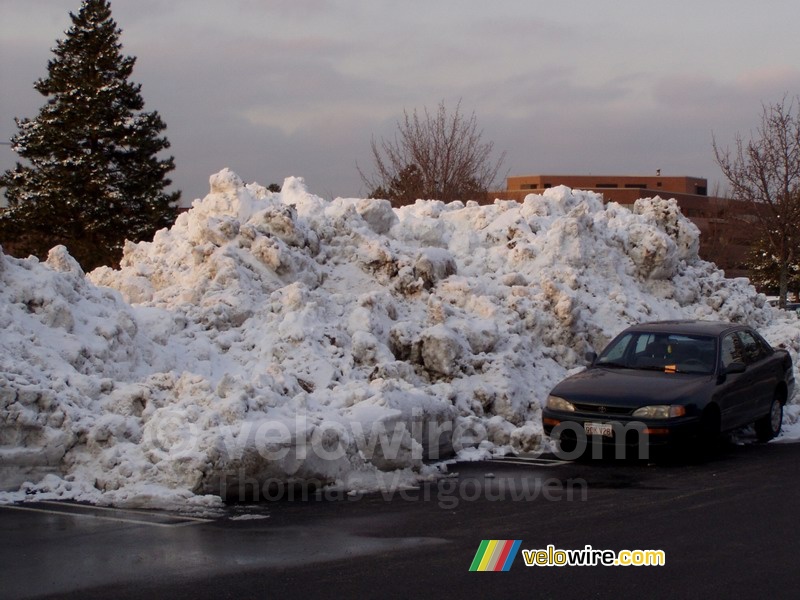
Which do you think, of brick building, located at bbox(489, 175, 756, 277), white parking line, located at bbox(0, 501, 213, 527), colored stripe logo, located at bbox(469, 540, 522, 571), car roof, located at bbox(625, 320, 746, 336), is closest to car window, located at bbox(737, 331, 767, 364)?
car roof, located at bbox(625, 320, 746, 336)

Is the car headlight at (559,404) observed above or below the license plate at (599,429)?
above

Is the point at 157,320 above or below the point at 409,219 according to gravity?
below

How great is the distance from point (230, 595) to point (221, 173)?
11.8m

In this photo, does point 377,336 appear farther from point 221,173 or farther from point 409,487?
point 221,173

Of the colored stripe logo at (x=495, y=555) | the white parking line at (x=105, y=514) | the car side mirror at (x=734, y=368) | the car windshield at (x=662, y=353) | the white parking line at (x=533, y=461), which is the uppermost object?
the car windshield at (x=662, y=353)

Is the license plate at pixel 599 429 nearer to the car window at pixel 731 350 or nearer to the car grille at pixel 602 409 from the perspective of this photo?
the car grille at pixel 602 409

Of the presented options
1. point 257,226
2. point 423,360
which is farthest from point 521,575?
point 257,226

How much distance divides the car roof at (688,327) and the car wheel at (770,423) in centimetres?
106

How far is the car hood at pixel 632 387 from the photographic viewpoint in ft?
34.9

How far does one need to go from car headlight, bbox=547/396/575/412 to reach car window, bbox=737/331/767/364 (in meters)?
2.62

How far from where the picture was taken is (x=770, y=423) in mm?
12430

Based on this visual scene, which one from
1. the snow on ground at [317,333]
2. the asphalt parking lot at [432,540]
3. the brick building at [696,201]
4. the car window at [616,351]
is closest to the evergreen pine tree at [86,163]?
the brick building at [696,201]

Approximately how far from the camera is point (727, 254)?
48062mm

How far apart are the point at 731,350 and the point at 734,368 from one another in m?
0.63
